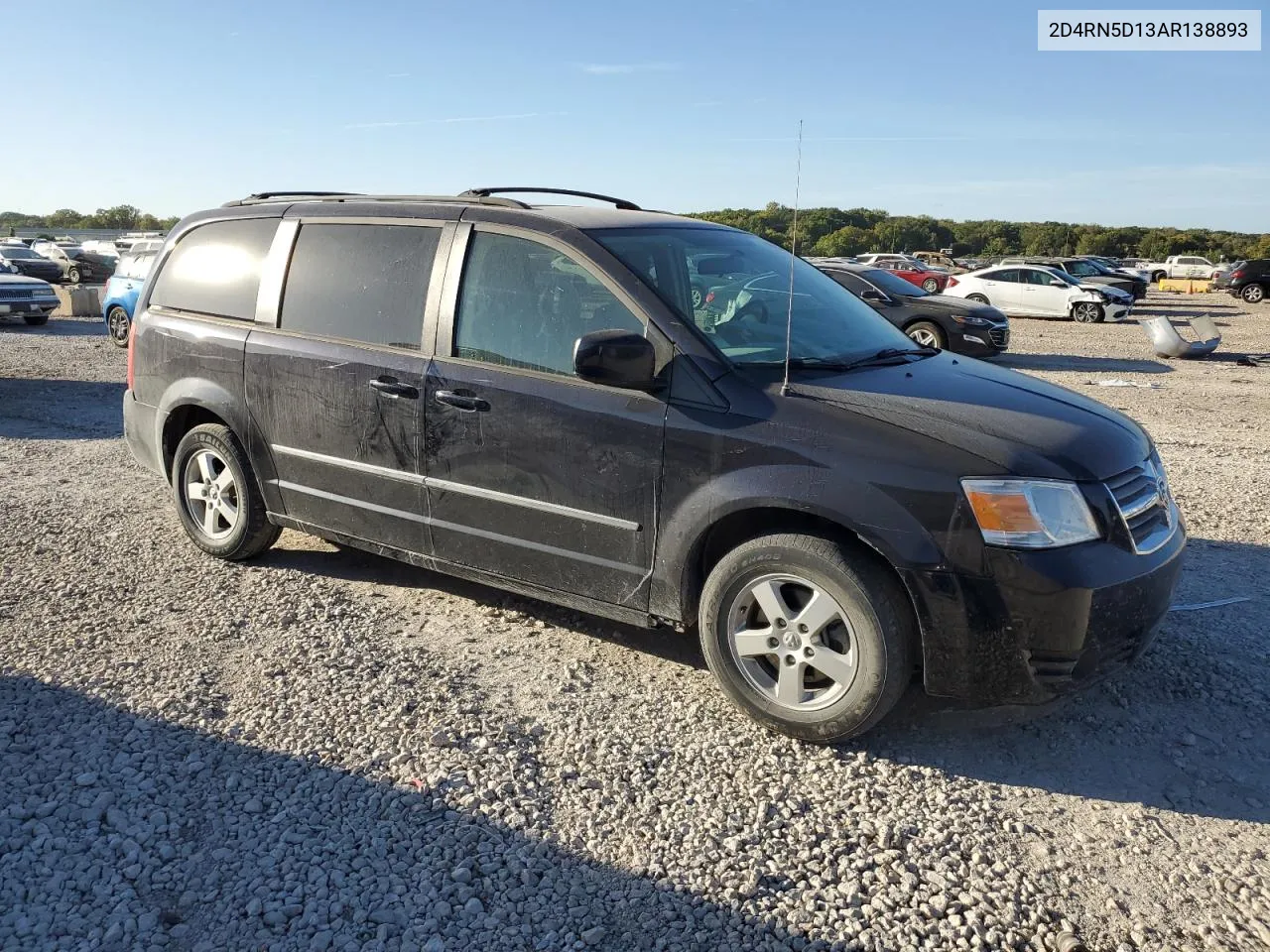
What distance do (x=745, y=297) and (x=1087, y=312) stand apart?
2495 centimetres

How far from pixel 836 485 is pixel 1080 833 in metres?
1.32

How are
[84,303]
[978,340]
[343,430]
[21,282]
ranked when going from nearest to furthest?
[343,430], [978,340], [21,282], [84,303]

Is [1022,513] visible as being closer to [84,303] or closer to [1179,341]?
[1179,341]

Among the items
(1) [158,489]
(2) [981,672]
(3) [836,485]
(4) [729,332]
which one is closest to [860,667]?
(2) [981,672]

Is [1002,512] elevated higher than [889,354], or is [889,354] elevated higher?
[889,354]

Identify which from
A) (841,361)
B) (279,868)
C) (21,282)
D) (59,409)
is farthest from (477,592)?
(21,282)

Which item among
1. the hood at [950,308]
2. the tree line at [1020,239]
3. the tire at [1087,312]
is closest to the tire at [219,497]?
the hood at [950,308]

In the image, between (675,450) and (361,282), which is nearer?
(675,450)

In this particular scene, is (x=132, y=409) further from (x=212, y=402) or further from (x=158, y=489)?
(x=158, y=489)

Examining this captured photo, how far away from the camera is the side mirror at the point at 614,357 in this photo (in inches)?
145

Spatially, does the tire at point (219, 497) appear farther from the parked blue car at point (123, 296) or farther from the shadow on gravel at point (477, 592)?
the parked blue car at point (123, 296)

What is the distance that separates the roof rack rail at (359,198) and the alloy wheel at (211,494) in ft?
4.63

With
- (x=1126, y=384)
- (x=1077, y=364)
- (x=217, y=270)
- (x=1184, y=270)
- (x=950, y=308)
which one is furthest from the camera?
(x=1184, y=270)

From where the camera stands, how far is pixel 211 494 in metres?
5.47
